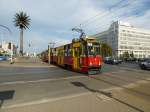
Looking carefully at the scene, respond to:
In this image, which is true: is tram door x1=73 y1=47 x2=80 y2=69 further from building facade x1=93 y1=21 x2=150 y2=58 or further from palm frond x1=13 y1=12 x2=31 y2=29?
building facade x1=93 y1=21 x2=150 y2=58

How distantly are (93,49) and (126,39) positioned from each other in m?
118

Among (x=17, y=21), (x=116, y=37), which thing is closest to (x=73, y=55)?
(x=17, y=21)

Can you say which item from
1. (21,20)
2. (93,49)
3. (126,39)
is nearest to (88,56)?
(93,49)

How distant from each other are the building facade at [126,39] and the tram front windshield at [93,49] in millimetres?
108685

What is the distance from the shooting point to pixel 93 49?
68.6ft

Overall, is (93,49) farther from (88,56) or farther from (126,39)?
(126,39)

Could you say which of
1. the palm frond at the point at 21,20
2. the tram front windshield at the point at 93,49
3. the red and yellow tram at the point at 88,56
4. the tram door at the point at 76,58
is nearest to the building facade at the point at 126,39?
the palm frond at the point at 21,20

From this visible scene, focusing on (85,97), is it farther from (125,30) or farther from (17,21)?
(125,30)

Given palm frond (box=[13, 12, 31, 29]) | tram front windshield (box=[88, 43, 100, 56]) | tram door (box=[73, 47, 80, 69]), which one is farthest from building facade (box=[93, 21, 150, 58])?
tram front windshield (box=[88, 43, 100, 56])

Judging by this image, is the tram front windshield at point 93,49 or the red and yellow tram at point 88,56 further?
the tram front windshield at point 93,49

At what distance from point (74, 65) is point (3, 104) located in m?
15.0

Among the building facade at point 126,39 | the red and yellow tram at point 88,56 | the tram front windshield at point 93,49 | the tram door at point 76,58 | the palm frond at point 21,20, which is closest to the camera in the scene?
the red and yellow tram at point 88,56

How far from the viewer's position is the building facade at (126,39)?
131375 mm

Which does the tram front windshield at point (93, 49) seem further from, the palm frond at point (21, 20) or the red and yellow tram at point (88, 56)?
the palm frond at point (21, 20)
